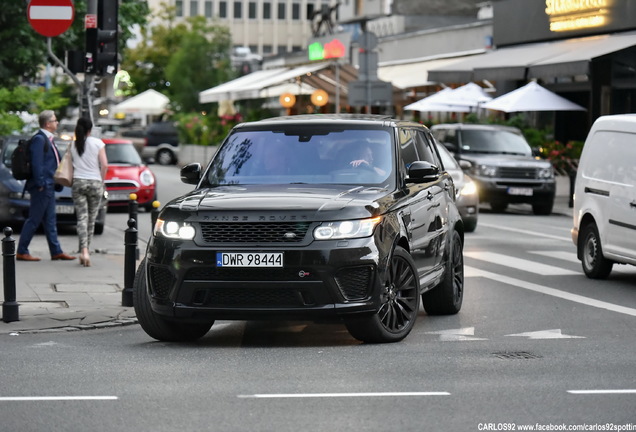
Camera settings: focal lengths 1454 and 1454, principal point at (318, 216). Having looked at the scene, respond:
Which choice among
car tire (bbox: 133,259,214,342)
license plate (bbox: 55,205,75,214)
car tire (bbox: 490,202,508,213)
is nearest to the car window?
license plate (bbox: 55,205,75,214)

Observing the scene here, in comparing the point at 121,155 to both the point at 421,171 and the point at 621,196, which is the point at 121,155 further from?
the point at 421,171

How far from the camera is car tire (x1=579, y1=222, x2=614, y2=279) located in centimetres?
1595

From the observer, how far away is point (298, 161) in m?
11.5

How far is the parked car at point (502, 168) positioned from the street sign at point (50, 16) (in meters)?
13.6

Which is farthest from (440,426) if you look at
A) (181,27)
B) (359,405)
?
(181,27)

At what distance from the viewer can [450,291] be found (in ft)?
41.3

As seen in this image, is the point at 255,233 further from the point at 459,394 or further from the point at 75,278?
the point at 75,278

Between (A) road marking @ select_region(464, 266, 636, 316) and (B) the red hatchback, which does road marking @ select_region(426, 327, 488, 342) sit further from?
(B) the red hatchback

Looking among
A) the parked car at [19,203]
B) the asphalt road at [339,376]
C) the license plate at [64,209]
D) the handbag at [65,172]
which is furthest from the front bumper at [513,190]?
the asphalt road at [339,376]

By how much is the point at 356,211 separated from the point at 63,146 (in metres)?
13.7

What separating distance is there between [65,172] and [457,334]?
22.3ft

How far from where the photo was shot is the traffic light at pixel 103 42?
59.6 ft

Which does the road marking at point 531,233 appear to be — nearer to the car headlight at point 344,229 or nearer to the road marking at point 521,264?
the road marking at point 521,264

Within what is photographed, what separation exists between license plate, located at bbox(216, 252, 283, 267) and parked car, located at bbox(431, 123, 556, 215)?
1875 cm
